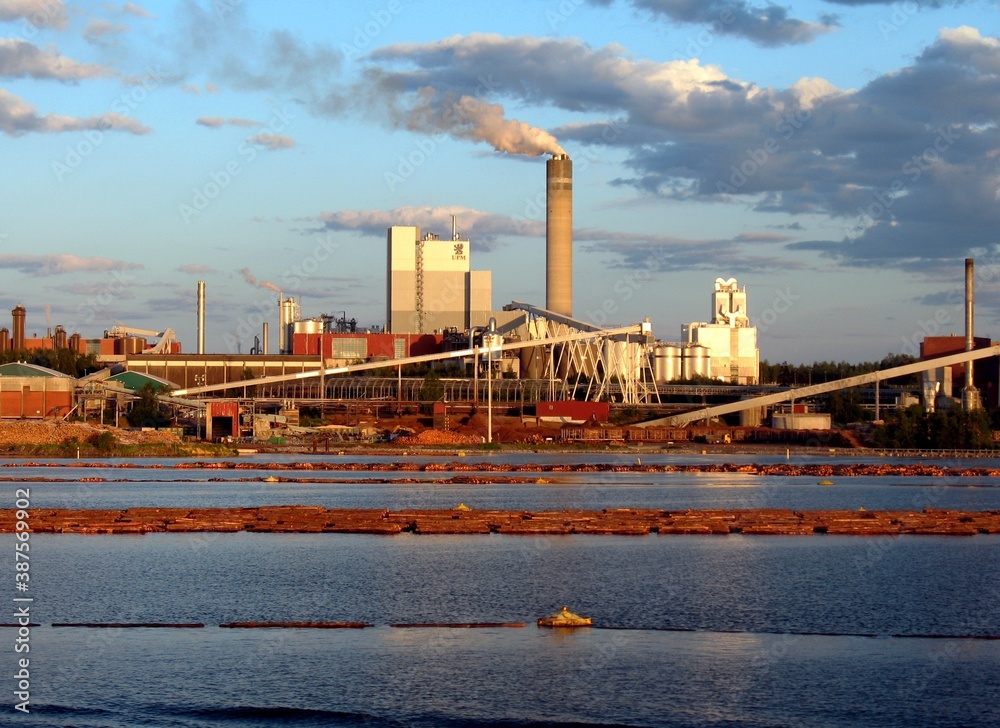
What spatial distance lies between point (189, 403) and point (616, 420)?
37392 millimetres

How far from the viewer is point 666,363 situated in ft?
458

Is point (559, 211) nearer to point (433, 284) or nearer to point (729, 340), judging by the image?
point (433, 284)

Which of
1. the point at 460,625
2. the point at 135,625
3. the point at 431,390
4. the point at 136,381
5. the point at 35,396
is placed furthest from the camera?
the point at 136,381

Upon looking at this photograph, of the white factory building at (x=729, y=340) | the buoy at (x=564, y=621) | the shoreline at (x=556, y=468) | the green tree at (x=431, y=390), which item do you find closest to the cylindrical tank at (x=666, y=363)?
the white factory building at (x=729, y=340)

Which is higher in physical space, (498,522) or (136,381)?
(136,381)

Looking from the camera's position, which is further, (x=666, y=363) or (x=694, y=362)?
(x=694, y=362)

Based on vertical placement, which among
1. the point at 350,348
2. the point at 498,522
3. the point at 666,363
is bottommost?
the point at 498,522

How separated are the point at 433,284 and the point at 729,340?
40.9 m

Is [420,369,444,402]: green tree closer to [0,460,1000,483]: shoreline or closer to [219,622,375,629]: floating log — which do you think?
[0,460,1000,483]: shoreline

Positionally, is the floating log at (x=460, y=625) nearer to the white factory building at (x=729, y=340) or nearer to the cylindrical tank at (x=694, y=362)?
the cylindrical tank at (x=694, y=362)

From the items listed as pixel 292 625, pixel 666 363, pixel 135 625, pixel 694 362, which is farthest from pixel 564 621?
pixel 694 362

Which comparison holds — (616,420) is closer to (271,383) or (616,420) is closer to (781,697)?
(271,383)

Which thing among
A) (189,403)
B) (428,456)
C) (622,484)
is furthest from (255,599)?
(189,403)

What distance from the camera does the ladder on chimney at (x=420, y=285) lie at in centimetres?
14012
